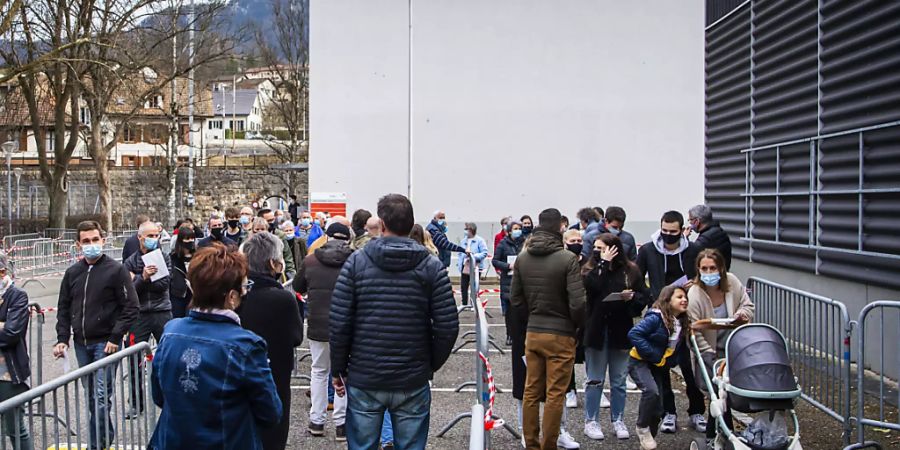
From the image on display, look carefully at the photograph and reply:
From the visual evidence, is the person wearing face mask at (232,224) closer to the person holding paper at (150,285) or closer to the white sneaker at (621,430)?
the person holding paper at (150,285)

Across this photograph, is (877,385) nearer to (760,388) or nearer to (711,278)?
(711,278)

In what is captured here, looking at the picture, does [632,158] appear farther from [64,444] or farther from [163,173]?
[163,173]

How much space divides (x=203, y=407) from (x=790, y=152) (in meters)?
9.74

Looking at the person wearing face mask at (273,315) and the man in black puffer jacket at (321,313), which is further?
the man in black puffer jacket at (321,313)

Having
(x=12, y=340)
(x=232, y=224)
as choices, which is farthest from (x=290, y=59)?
(x=12, y=340)

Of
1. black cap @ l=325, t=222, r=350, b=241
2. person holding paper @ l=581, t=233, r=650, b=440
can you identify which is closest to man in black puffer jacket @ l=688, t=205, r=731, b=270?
person holding paper @ l=581, t=233, r=650, b=440

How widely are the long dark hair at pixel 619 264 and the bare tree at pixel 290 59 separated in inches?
1608

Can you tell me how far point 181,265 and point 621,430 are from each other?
4.96 meters

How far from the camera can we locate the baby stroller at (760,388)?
17.0 feet

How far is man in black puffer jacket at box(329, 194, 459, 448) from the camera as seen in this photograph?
494cm

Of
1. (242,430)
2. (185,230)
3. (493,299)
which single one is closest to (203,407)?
(242,430)

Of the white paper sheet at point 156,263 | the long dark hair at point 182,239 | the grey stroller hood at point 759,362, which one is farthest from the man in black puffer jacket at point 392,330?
the long dark hair at point 182,239

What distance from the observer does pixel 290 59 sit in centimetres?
4881

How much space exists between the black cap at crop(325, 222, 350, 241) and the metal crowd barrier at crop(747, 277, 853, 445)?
4292 mm
